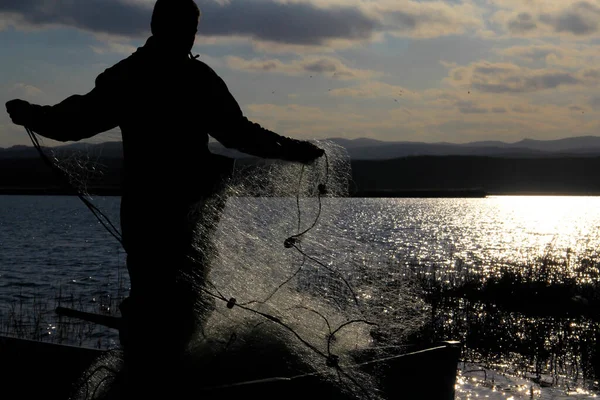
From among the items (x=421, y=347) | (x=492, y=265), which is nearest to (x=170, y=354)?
(x=421, y=347)

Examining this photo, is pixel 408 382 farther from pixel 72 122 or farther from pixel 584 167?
pixel 584 167

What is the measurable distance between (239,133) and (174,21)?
71 centimetres

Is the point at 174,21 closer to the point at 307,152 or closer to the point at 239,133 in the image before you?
the point at 239,133

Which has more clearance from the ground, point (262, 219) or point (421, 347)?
point (262, 219)

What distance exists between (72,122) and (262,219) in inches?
57.4

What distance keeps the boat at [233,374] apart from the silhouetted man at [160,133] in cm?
65

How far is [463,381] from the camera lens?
8297 mm

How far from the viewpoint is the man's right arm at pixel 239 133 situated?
13.1ft

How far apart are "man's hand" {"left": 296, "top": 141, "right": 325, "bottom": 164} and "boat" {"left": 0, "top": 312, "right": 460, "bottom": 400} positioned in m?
1.34

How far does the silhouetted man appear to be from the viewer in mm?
3891

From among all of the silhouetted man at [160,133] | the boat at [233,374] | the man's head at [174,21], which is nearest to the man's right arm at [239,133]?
the silhouetted man at [160,133]

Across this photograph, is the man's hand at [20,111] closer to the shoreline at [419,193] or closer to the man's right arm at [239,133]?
the man's right arm at [239,133]

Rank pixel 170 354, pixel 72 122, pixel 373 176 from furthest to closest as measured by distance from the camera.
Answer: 1. pixel 373 176
2. pixel 170 354
3. pixel 72 122

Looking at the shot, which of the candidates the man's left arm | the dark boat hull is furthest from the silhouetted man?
the dark boat hull
